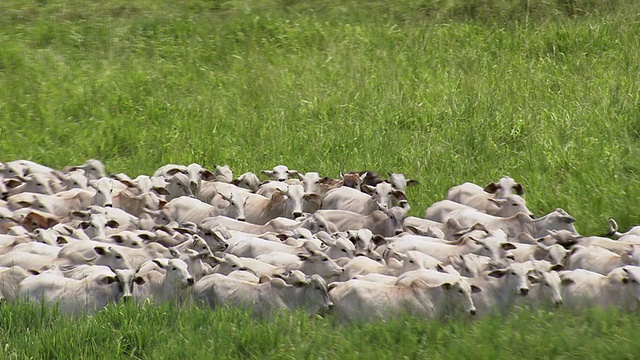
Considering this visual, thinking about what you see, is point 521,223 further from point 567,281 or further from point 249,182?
point 249,182

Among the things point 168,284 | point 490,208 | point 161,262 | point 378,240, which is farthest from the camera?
point 490,208

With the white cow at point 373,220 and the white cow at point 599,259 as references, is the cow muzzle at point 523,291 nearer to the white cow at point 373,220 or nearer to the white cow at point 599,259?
the white cow at point 599,259

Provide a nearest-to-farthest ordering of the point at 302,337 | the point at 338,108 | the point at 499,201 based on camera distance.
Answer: the point at 302,337 < the point at 499,201 < the point at 338,108

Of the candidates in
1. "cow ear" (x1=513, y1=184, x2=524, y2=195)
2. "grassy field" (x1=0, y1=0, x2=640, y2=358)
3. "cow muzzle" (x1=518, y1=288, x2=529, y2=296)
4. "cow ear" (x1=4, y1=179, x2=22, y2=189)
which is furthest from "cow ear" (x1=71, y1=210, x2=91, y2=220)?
"cow muzzle" (x1=518, y1=288, x2=529, y2=296)

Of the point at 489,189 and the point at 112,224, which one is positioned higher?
the point at 112,224

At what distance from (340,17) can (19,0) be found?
5.93 m

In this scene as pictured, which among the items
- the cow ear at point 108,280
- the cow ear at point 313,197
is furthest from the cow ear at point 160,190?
the cow ear at point 108,280

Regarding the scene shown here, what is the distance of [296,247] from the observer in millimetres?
8633

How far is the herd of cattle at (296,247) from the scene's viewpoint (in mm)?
7285

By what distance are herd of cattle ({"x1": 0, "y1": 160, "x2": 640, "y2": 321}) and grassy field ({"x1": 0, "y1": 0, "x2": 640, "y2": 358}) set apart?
1.47ft

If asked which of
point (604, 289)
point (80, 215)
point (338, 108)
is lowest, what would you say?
point (338, 108)

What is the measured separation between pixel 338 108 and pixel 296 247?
566cm

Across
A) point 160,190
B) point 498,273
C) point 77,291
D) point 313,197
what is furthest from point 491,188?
point 77,291

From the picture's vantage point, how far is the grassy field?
658cm
